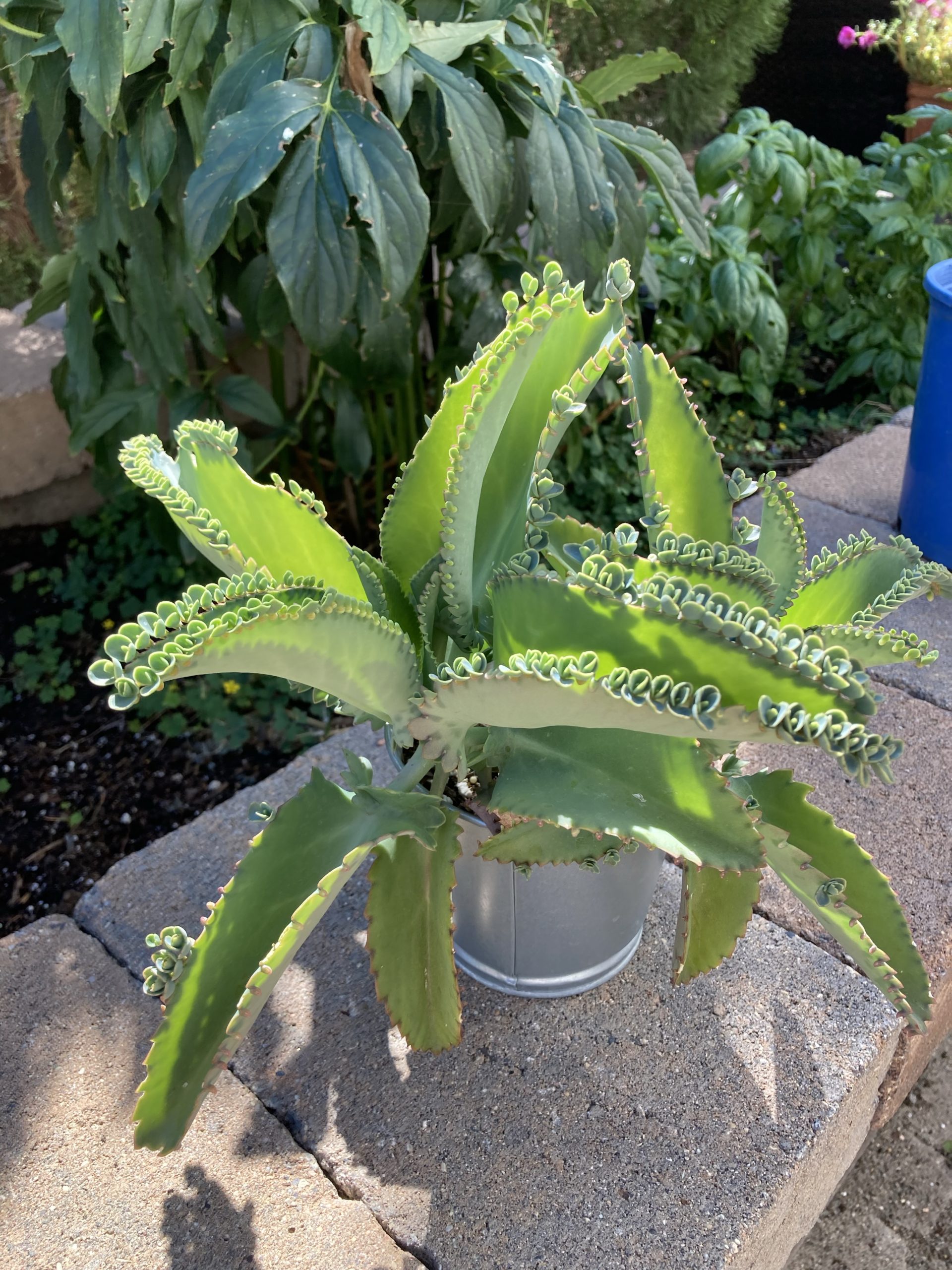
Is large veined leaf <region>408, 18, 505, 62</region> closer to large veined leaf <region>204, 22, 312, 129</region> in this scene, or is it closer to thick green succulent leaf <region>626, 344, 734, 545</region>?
large veined leaf <region>204, 22, 312, 129</region>

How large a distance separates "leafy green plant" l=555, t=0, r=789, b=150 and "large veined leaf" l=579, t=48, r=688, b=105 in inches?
51.9

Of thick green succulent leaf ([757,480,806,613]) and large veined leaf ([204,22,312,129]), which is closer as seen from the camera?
thick green succulent leaf ([757,480,806,613])

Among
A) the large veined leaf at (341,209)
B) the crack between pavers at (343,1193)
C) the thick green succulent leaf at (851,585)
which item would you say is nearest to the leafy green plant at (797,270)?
the large veined leaf at (341,209)

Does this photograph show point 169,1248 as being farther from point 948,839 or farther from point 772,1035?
point 948,839

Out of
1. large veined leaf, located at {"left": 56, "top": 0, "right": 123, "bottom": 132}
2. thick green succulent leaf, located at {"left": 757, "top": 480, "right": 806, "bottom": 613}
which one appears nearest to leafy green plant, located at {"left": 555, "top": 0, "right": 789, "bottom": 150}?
large veined leaf, located at {"left": 56, "top": 0, "right": 123, "bottom": 132}

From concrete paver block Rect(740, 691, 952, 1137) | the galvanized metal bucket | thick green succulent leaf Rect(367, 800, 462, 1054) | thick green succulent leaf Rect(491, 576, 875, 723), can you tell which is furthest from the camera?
concrete paver block Rect(740, 691, 952, 1137)

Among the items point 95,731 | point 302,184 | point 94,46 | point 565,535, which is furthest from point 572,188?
point 95,731

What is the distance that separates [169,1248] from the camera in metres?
0.83

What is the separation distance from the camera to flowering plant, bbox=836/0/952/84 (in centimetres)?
388

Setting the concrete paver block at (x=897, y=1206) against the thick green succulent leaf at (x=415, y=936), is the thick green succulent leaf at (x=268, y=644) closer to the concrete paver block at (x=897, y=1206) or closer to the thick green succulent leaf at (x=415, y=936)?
the thick green succulent leaf at (x=415, y=936)

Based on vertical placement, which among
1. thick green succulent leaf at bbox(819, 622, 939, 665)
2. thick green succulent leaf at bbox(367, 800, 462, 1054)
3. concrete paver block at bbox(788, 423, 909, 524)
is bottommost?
concrete paver block at bbox(788, 423, 909, 524)

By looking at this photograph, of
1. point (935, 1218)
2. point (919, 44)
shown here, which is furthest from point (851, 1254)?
point (919, 44)

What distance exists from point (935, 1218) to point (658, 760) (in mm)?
877

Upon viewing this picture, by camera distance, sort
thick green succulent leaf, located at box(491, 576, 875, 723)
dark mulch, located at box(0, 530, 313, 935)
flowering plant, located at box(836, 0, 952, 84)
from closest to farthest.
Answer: thick green succulent leaf, located at box(491, 576, 875, 723)
dark mulch, located at box(0, 530, 313, 935)
flowering plant, located at box(836, 0, 952, 84)
